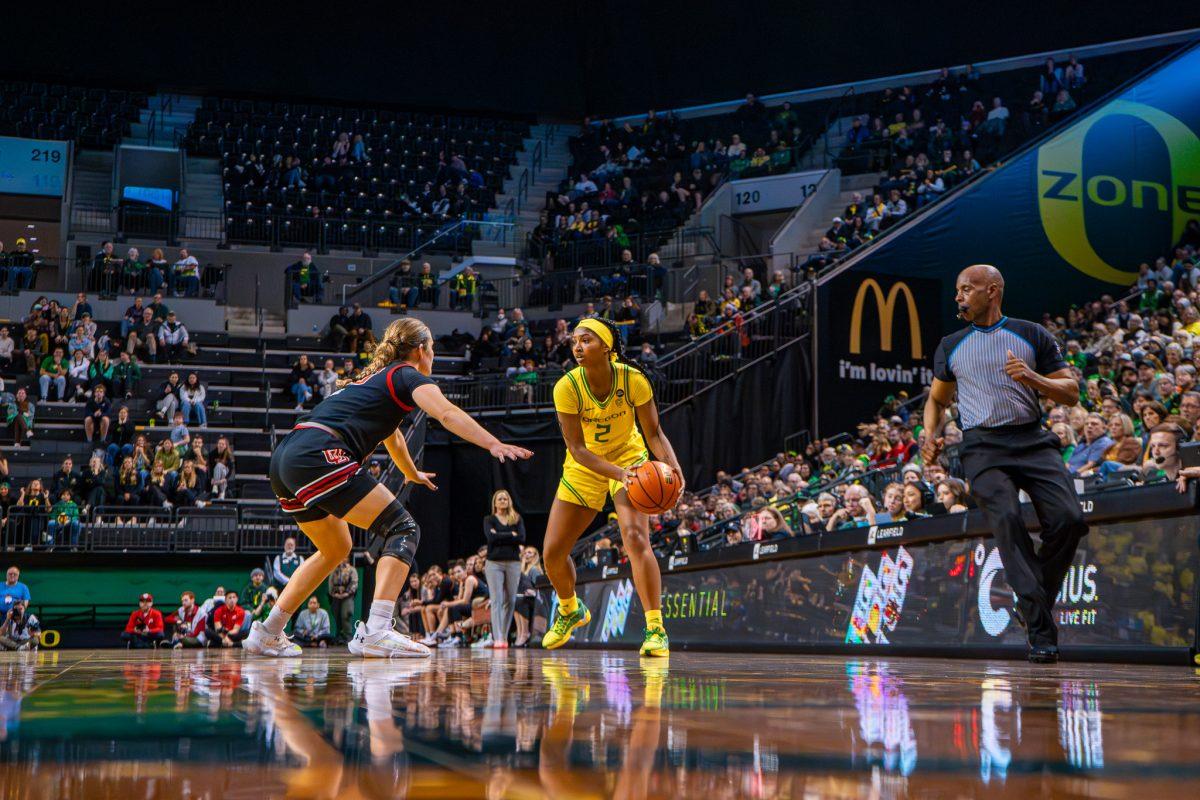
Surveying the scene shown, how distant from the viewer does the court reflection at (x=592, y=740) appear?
1636mm

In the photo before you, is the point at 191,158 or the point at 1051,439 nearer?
the point at 1051,439

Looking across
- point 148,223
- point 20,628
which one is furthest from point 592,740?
point 148,223

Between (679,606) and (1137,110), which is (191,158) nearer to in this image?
(1137,110)

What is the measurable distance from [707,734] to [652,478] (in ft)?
15.4

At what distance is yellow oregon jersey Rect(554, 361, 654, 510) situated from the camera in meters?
7.39

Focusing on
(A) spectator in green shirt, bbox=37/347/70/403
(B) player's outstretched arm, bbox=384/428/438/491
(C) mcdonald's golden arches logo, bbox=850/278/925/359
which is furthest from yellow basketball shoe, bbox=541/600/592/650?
(A) spectator in green shirt, bbox=37/347/70/403

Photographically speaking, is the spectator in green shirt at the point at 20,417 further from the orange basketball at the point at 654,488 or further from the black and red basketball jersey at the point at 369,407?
the orange basketball at the point at 654,488

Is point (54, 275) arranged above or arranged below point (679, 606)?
above

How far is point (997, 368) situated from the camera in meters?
6.41

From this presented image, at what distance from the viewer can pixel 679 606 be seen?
1295cm

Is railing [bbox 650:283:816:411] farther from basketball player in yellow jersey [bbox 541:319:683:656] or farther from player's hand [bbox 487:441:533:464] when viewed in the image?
player's hand [bbox 487:441:533:464]

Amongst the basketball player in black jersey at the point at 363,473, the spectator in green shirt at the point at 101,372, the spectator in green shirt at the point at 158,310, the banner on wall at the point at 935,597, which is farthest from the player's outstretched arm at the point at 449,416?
the spectator in green shirt at the point at 158,310

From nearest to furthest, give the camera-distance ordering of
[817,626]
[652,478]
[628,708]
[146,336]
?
[628,708] → [652,478] → [817,626] → [146,336]

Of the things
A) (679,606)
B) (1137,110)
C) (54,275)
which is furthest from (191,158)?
(679,606)
